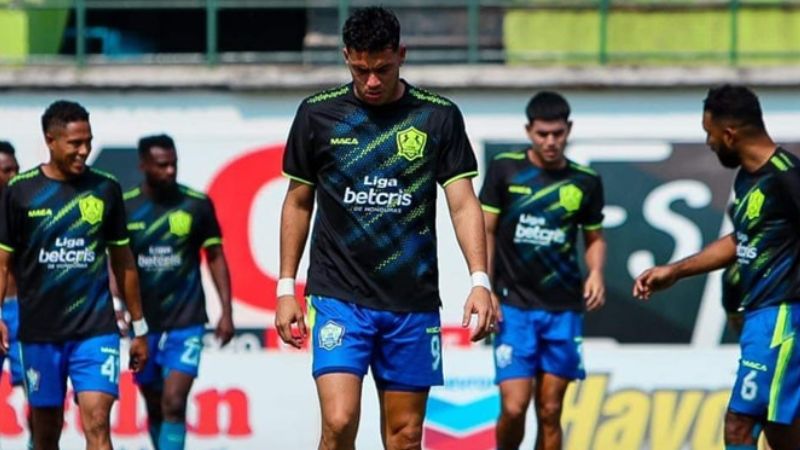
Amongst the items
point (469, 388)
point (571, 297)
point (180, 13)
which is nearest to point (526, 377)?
point (571, 297)

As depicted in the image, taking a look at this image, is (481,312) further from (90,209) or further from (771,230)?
(90,209)

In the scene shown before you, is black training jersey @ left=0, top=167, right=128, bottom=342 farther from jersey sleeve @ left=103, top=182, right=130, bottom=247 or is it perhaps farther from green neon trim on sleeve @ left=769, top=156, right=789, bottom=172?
green neon trim on sleeve @ left=769, top=156, right=789, bottom=172

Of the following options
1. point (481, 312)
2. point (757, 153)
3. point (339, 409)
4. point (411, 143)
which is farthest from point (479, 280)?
point (757, 153)

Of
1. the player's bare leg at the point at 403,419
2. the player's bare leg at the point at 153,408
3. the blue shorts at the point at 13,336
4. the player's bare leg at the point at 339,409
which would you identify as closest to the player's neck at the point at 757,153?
the player's bare leg at the point at 403,419

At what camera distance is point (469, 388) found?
16.8 m

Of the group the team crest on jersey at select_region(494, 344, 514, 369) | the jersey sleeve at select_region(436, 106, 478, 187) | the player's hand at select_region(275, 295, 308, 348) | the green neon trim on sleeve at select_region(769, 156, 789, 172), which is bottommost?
the team crest on jersey at select_region(494, 344, 514, 369)

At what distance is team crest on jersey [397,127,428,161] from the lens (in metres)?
10.2

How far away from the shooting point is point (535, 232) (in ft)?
46.4

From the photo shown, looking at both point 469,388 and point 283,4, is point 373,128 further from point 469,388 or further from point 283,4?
point 283,4

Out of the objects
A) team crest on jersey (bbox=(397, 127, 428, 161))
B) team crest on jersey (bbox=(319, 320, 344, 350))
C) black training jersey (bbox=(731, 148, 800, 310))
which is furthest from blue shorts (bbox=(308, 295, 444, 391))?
black training jersey (bbox=(731, 148, 800, 310))

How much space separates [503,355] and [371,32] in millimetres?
4748

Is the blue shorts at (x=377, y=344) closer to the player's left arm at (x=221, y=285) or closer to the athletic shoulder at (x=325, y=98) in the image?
the athletic shoulder at (x=325, y=98)

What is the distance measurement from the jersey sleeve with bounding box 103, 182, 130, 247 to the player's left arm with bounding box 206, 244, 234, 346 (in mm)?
2377

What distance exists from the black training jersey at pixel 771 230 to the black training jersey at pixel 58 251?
405cm
